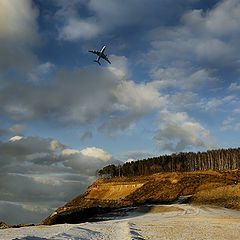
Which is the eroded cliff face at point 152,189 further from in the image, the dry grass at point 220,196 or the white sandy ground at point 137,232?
the white sandy ground at point 137,232

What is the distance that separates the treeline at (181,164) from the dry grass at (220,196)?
39.2 m

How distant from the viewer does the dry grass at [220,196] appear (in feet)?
249

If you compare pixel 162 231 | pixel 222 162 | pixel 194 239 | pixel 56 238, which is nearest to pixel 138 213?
pixel 162 231

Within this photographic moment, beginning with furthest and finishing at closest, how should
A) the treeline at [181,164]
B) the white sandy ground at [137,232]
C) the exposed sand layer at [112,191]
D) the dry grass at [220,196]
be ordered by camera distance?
the treeline at [181,164] → the exposed sand layer at [112,191] → the dry grass at [220,196] → the white sandy ground at [137,232]

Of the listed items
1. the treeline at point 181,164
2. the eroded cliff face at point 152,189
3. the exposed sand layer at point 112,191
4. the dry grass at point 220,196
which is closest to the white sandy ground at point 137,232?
the eroded cliff face at point 152,189

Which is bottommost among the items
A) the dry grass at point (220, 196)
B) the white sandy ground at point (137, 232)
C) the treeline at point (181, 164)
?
the white sandy ground at point (137, 232)

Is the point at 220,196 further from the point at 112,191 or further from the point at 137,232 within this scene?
the point at 137,232

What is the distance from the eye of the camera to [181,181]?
93.5 metres

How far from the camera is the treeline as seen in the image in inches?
4809

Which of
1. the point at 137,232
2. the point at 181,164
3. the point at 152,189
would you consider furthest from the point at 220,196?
the point at 181,164

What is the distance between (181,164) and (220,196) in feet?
170

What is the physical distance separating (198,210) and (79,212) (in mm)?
16536

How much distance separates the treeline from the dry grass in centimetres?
3925

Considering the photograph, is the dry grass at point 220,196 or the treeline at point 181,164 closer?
the dry grass at point 220,196
